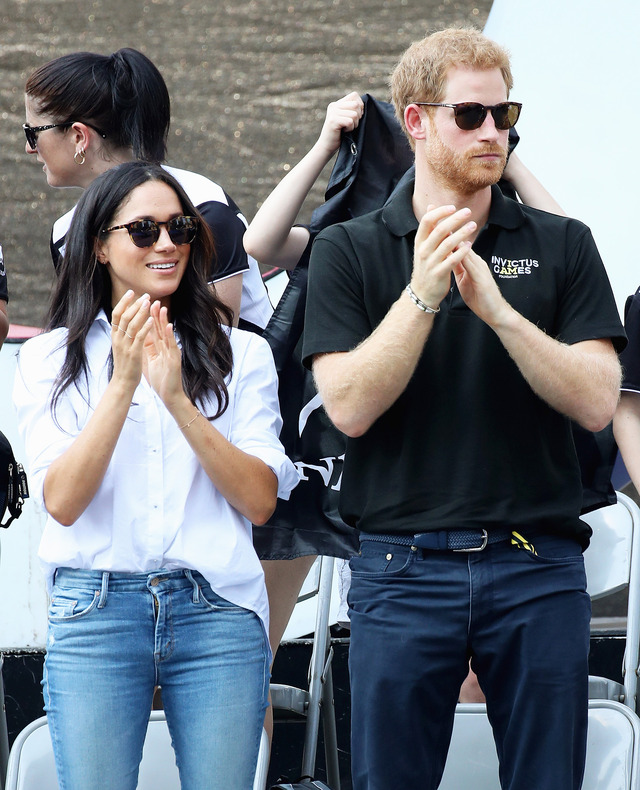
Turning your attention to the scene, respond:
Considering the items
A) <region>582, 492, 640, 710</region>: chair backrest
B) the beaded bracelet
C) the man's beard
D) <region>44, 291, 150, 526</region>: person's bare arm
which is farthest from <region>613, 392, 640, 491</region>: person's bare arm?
<region>44, 291, 150, 526</region>: person's bare arm

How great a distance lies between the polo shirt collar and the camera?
2.17 m

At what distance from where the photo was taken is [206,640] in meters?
2.03

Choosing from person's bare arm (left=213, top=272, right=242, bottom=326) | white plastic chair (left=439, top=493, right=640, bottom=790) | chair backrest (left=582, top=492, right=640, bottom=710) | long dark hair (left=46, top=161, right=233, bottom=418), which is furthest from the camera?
chair backrest (left=582, top=492, right=640, bottom=710)

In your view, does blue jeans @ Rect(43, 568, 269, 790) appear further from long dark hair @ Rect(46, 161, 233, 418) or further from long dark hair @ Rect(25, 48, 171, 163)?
long dark hair @ Rect(25, 48, 171, 163)

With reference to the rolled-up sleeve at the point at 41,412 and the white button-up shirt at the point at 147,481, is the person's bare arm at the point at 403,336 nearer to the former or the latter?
the white button-up shirt at the point at 147,481

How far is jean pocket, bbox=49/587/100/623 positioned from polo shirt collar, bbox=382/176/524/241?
3.20 ft

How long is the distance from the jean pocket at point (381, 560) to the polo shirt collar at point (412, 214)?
66 cm

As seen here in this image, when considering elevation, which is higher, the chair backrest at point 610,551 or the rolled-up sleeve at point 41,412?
the rolled-up sleeve at point 41,412

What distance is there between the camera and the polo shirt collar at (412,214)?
2170mm

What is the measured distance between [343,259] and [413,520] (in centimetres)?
56

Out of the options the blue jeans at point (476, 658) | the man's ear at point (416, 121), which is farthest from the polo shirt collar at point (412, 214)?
the blue jeans at point (476, 658)

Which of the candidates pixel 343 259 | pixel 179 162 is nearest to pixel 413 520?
pixel 343 259

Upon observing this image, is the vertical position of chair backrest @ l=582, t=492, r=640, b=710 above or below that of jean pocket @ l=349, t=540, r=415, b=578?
below

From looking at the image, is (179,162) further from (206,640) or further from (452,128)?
(206,640)
